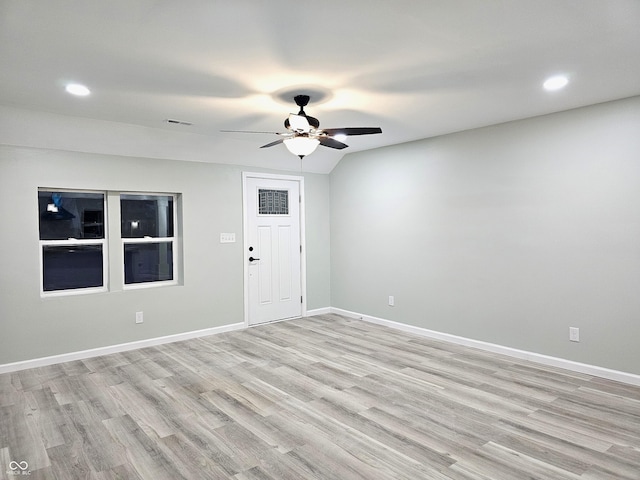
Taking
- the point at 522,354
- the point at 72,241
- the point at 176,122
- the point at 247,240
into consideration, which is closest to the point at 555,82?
the point at 522,354

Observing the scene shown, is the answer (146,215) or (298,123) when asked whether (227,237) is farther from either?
(298,123)

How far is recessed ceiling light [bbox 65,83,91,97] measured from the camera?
316 centimetres

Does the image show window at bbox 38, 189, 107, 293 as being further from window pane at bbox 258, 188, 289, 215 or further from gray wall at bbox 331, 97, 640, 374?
gray wall at bbox 331, 97, 640, 374

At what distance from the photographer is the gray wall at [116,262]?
4.14 metres

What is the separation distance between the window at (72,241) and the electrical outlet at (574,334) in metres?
4.97

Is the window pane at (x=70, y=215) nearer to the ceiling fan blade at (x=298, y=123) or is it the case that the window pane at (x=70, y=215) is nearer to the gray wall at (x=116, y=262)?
the gray wall at (x=116, y=262)

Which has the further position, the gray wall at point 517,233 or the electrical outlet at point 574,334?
the electrical outlet at point 574,334

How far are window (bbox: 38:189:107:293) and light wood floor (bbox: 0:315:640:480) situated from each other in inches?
36.5

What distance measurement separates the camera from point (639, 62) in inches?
110

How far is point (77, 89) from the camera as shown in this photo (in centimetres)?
325

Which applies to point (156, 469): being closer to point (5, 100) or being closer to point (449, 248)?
point (5, 100)

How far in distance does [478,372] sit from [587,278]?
1.34 m

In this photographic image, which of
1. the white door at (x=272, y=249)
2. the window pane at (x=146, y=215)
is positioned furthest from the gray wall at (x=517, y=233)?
the window pane at (x=146, y=215)

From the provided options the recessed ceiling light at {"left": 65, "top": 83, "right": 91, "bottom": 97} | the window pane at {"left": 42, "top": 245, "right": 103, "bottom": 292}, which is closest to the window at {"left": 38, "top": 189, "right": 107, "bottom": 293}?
the window pane at {"left": 42, "top": 245, "right": 103, "bottom": 292}
